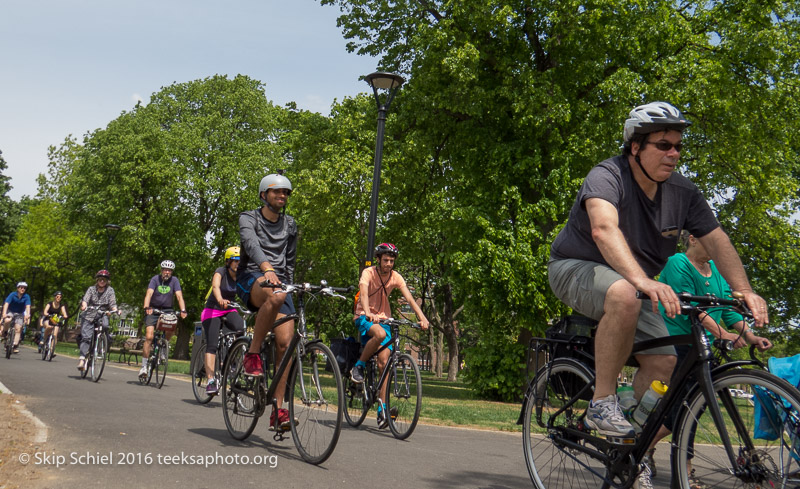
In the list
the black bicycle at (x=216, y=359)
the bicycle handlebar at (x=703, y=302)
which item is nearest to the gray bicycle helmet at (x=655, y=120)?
Answer: the bicycle handlebar at (x=703, y=302)

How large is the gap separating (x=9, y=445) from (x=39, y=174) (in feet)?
171

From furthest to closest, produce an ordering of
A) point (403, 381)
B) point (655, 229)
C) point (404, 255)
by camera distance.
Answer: point (404, 255), point (403, 381), point (655, 229)

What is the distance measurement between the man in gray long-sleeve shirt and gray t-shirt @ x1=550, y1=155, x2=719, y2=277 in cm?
255

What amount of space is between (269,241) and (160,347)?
21.8 ft

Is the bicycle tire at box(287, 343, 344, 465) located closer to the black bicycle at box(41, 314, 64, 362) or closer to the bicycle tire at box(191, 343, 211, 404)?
the bicycle tire at box(191, 343, 211, 404)

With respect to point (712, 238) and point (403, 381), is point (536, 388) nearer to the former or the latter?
point (712, 238)

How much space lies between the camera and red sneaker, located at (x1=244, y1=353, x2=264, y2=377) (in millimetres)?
5797

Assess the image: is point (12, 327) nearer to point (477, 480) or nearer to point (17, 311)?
point (17, 311)

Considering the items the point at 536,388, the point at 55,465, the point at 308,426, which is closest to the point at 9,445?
the point at 55,465

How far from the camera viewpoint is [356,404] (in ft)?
26.2

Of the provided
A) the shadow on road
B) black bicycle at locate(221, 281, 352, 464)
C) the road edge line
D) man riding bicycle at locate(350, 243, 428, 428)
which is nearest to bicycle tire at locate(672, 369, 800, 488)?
the shadow on road

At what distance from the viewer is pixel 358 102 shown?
77.0 ft

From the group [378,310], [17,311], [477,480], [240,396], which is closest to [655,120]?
[477,480]

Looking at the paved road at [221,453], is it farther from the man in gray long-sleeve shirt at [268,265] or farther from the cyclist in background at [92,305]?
the cyclist in background at [92,305]
